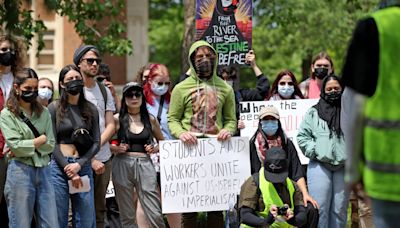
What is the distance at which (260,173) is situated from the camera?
912 cm

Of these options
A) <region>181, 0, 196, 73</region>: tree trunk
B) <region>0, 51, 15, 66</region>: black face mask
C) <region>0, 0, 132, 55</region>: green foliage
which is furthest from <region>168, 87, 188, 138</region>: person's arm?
<region>181, 0, 196, 73</region>: tree trunk

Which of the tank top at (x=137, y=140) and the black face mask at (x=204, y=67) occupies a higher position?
the black face mask at (x=204, y=67)

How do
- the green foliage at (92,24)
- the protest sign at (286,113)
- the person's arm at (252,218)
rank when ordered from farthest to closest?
the green foliage at (92,24), the protest sign at (286,113), the person's arm at (252,218)

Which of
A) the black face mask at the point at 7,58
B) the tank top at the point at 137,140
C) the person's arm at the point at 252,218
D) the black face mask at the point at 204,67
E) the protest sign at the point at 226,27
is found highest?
the protest sign at the point at 226,27

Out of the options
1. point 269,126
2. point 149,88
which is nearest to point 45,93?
point 149,88

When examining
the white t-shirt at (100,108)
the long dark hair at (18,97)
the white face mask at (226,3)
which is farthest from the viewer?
the white face mask at (226,3)

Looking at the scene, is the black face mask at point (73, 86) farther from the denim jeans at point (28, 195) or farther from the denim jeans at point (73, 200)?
the denim jeans at point (28, 195)

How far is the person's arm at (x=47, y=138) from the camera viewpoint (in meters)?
9.41

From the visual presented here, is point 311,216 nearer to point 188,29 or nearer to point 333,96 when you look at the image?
point 333,96

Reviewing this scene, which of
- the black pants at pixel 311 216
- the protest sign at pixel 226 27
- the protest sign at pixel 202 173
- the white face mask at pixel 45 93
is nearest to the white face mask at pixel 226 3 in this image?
the protest sign at pixel 226 27

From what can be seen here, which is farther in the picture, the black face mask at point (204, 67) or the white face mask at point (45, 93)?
the white face mask at point (45, 93)

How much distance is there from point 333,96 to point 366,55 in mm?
5380

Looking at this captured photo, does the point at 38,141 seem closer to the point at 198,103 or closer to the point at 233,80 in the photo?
the point at 198,103

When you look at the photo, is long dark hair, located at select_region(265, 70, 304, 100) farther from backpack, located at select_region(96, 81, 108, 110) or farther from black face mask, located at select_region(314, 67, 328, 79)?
backpack, located at select_region(96, 81, 108, 110)
